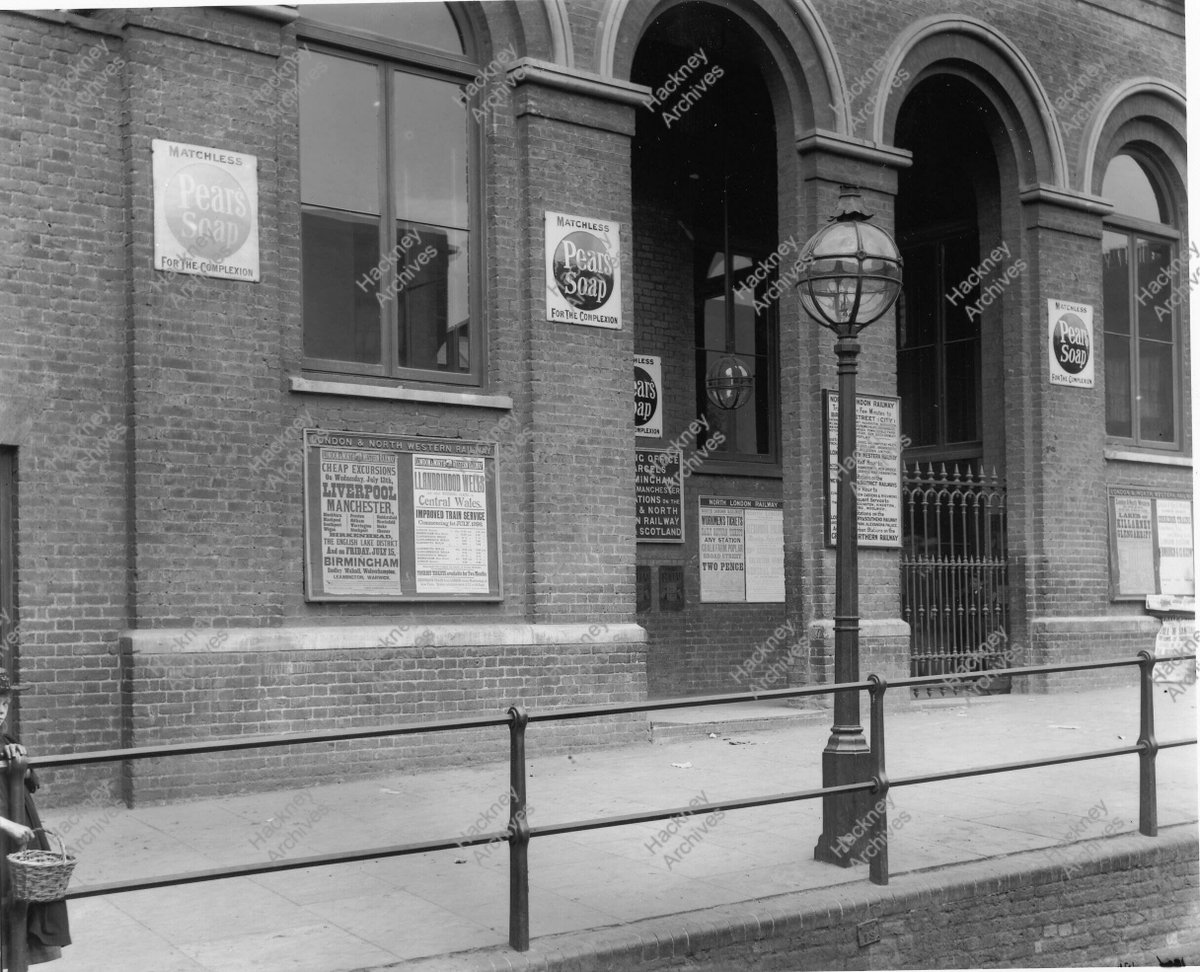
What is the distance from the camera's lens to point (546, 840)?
7.75 m

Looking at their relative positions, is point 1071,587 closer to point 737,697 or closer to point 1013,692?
point 1013,692

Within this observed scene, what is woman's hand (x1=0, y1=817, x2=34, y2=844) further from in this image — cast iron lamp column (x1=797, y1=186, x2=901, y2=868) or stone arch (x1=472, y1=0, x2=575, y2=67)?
stone arch (x1=472, y1=0, x2=575, y2=67)

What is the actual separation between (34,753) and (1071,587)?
10611 millimetres

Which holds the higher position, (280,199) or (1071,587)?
(280,199)

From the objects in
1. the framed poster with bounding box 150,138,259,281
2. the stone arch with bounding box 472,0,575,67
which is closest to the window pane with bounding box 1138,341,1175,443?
the stone arch with bounding box 472,0,575,67

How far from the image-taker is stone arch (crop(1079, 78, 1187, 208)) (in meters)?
15.1

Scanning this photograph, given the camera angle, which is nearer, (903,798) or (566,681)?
(903,798)

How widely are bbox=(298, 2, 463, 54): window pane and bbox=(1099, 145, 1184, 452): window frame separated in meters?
8.27

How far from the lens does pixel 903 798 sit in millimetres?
8898

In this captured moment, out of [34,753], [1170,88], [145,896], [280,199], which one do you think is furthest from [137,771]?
[1170,88]

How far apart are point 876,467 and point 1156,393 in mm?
5313

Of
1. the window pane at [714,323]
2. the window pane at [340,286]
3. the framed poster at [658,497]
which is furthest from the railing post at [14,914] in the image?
the window pane at [714,323]

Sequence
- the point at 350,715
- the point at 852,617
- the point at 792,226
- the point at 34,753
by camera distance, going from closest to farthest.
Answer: the point at 852,617, the point at 34,753, the point at 350,715, the point at 792,226

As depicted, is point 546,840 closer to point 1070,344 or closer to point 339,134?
point 339,134
